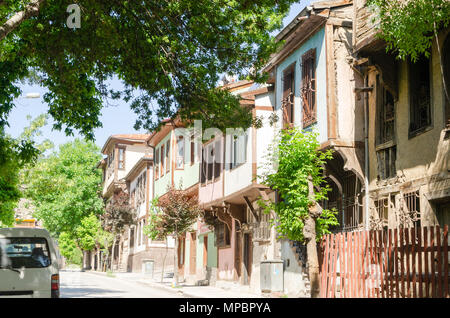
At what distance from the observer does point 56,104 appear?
15297 millimetres

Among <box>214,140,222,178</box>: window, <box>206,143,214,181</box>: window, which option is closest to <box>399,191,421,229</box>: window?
<box>214,140,222,178</box>: window

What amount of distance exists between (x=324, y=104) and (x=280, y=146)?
1768 millimetres

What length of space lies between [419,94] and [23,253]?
9807mm

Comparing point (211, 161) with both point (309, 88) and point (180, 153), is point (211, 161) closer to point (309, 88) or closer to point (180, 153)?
point (180, 153)

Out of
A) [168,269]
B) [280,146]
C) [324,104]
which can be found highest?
[324,104]

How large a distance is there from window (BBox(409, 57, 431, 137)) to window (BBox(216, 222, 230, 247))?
1471 centimetres

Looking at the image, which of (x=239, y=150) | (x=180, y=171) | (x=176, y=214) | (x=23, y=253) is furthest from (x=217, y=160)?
(x=23, y=253)

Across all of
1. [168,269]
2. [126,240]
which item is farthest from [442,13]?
[126,240]

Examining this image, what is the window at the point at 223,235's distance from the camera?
28453 mm

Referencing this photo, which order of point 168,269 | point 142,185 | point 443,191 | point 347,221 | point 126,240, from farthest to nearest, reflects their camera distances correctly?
point 126,240 < point 142,185 < point 168,269 < point 347,221 < point 443,191

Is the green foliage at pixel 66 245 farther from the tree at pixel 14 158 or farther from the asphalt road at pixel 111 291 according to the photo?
the asphalt road at pixel 111 291

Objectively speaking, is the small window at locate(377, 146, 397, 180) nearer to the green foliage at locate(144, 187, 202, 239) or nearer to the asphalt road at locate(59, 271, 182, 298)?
the asphalt road at locate(59, 271, 182, 298)

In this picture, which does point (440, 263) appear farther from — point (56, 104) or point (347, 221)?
point (56, 104)

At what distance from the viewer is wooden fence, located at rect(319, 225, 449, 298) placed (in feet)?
37.3
